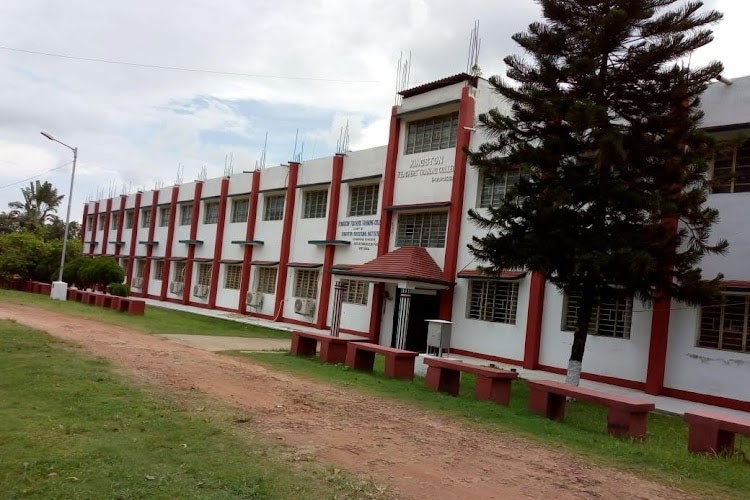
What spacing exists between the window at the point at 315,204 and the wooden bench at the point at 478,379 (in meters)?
14.5

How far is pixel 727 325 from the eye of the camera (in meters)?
12.6

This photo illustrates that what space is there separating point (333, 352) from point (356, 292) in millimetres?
8787

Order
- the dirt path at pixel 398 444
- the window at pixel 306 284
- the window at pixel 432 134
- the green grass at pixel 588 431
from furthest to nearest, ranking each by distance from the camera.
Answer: the window at pixel 306 284, the window at pixel 432 134, the green grass at pixel 588 431, the dirt path at pixel 398 444

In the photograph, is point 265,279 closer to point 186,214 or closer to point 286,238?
point 286,238

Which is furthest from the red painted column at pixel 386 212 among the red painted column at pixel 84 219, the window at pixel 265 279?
the red painted column at pixel 84 219

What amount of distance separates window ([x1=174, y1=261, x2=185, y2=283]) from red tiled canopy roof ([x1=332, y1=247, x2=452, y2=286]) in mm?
17116

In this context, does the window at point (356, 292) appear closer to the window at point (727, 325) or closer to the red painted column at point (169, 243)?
the window at point (727, 325)

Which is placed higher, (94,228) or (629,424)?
(94,228)

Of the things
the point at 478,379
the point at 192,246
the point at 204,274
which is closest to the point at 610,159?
the point at 478,379

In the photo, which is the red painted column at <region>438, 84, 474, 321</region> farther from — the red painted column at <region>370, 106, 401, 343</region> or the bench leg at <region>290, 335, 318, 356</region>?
the bench leg at <region>290, 335, 318, 356</region>

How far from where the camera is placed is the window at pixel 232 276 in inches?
1148

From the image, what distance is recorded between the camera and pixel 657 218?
1073cm

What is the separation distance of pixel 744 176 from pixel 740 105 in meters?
1.44

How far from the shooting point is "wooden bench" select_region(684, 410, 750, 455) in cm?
719
